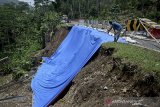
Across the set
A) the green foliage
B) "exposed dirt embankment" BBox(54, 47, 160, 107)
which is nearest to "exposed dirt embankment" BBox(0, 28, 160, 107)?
"exposed dirt embankment" BBox(54, 47, 160, 107)

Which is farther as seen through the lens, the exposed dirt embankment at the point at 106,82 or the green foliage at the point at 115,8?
the green foliage at the point at 115,8

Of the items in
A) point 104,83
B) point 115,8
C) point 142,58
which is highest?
point 142,58

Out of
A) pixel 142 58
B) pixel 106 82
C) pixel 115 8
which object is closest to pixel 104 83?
pixel 106 82

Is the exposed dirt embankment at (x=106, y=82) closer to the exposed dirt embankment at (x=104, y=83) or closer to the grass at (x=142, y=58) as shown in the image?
the exposed dirt embankment at (x=104, y=83)

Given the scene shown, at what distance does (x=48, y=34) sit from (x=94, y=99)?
27.1 m

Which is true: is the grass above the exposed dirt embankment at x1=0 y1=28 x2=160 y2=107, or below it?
above

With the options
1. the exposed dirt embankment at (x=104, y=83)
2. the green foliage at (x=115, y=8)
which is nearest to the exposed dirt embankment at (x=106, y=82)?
the exposed dirt embankment at (x=104, y=83)

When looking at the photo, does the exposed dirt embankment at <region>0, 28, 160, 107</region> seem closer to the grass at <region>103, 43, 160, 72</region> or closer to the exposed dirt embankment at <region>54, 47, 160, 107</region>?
the exposed dirt embankment at <region>54, 47, 160, 107</region>

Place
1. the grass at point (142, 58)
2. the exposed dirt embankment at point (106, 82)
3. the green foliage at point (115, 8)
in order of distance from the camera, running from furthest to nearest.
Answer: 1. the green foliage at point (115, 8)
2. the grass at point (142, 58)
3. the exposed dirt embankment at point (106, 82)

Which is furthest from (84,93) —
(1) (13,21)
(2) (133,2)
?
(1) (13,21)

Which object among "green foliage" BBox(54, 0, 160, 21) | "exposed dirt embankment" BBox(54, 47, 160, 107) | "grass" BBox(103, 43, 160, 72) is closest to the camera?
"exposed dirt embankment" BBox(54, 47, 160, 107)

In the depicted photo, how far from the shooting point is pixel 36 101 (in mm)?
15023

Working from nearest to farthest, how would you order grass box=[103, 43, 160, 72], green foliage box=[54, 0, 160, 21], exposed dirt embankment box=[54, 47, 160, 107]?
exposed dirt embankment box=[54, 47, 160, 107] → grass box=[103, 43, 160, 72] → green foliage box=[54, 0, 160, 21]

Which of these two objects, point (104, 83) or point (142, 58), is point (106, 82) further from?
point (142, 58)
